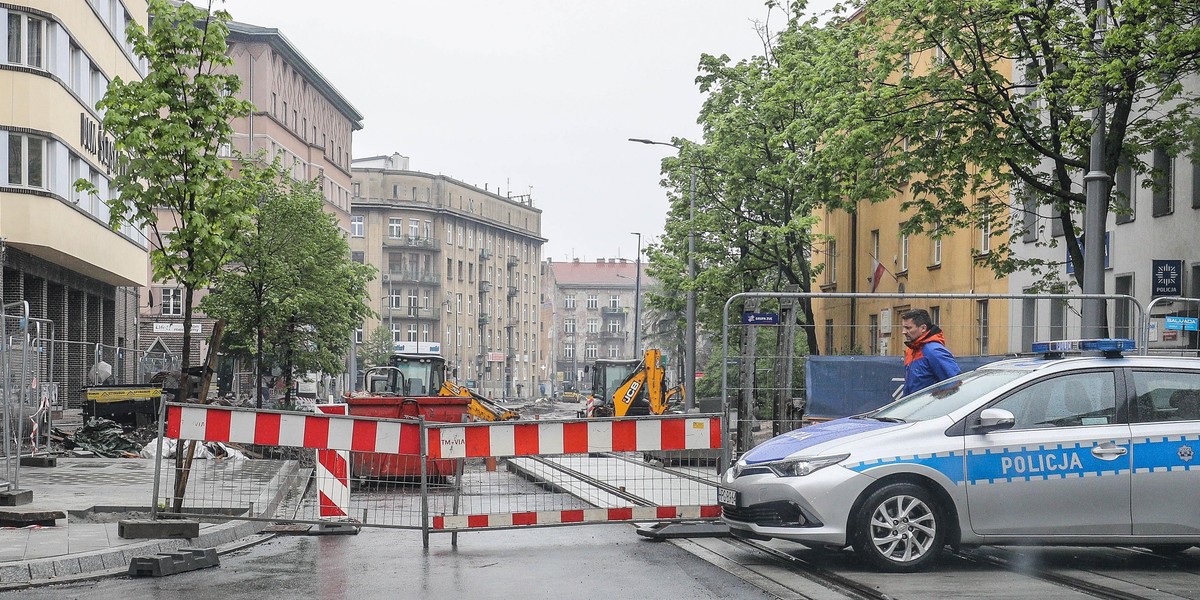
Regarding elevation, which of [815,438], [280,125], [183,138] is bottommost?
[815,438]

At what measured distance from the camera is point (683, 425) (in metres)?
11.7

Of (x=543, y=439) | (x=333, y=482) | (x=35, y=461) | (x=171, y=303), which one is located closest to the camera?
(x=543, y=439)

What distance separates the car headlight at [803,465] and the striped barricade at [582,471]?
1874mm

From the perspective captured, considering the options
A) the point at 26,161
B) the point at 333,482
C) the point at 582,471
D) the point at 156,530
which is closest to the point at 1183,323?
the point at 582,471

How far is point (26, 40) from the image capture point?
3344 centimetres

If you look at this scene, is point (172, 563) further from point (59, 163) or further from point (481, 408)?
point (59, 163)

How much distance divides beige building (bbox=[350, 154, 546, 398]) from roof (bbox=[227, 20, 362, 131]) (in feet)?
60.1

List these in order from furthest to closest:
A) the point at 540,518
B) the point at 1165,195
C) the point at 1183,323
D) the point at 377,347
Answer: the point at 377,347, the point at 1165,195, the point at 1183,323, the point at 540,518

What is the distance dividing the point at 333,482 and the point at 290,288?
29.8 m

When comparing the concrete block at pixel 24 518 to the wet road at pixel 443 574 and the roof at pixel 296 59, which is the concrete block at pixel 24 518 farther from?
the roof at pixel 296 59

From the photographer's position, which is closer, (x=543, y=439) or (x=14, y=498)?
(x=543, y=439)

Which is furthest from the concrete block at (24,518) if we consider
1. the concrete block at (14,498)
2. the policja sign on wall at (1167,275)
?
the policja sign on wall at (1167,275)

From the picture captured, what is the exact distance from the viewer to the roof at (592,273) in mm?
174000

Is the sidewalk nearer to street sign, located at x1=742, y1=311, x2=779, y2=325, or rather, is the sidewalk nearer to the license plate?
the license plate
